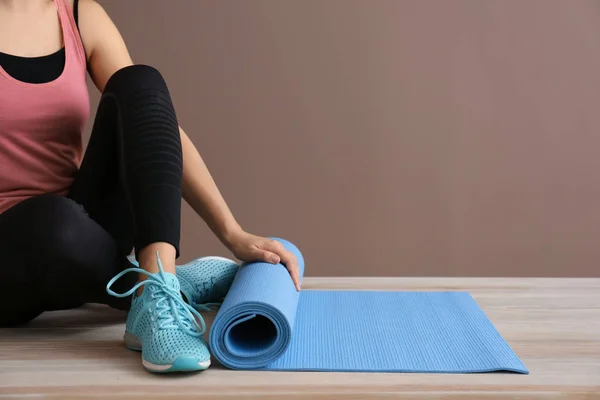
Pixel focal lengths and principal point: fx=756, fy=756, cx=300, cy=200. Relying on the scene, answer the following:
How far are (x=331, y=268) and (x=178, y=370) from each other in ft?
5.76

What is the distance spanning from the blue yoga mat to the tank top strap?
56cm

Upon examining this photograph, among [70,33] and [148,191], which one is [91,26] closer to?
[70,33]

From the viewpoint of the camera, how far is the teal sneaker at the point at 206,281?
158 centimetres

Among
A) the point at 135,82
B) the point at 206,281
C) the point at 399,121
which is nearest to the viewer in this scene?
the point at 135,82

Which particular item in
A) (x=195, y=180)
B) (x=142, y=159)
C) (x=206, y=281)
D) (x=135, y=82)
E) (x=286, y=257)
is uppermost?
(x=135, y=82)

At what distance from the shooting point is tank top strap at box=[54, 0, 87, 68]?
154 cm

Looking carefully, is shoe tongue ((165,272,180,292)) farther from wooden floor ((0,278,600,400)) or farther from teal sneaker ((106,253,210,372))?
wooden floor ((0,278,600,400))

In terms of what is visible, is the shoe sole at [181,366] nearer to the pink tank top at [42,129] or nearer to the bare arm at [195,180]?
the bare arm at [195,180]

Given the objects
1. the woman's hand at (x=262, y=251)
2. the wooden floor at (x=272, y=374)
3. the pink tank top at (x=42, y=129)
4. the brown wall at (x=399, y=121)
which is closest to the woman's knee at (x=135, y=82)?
the pink tank top at (x=42, y=129)

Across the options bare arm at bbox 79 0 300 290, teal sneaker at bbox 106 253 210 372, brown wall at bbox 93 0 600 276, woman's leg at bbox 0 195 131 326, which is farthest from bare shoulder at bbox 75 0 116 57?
brown wall at bbox 93 0 600 276

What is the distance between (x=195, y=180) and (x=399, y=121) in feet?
4.69

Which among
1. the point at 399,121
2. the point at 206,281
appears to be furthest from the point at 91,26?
the point at 399,121

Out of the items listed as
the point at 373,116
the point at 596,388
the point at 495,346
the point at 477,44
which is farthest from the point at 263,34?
the point at 596,388

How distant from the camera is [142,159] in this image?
4.37 ft
